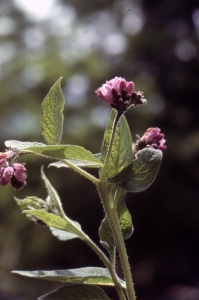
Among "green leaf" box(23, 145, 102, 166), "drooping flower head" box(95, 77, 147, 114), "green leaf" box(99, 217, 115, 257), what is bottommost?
"green leaf" box(99, 217, 115, 257)

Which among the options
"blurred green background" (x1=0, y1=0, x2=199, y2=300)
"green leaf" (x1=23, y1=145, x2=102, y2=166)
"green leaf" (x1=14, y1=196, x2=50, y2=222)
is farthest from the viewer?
"blurred green background" (x1=0, y1=0, x2=199, y2=300)

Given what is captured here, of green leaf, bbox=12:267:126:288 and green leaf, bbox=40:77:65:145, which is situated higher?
green leaf, bbox=40:77:65:145

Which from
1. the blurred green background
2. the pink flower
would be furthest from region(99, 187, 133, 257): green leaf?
the blurred green background

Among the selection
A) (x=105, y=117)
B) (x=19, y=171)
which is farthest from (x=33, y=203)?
(x=105, y=117)

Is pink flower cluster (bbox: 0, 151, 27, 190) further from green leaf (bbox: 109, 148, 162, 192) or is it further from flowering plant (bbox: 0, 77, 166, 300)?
green leaf (bbox: 109, 148, 162, 192)

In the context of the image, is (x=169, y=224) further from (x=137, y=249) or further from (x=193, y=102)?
(x=193, y=102)

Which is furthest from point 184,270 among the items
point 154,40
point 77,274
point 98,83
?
point 77,274

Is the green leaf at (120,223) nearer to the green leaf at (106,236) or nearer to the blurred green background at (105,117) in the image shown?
the green leaf at (106,236)

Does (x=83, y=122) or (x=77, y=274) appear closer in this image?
(x=77, y=274)
